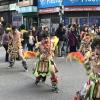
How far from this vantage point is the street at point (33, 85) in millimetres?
11523

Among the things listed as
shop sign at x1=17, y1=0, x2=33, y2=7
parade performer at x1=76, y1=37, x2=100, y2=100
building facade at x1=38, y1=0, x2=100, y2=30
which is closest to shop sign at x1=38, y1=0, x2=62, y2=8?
building facade at x1=38, y1=0, x2=100, y2=30

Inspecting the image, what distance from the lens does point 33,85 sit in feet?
43.7

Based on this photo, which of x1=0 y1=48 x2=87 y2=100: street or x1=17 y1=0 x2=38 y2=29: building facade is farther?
x1=17 y1=0 x2=38 y2=29: building facade

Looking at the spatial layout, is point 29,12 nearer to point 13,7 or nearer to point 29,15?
point 29,15

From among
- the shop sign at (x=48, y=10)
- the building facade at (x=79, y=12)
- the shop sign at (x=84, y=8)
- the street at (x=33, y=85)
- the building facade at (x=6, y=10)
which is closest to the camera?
the street at (x=33, y=85)

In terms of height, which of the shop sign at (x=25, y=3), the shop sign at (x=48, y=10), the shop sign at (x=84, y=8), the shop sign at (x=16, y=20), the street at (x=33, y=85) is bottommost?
the shop sign at (x=16, y=20)

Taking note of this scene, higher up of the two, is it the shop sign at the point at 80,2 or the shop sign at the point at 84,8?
the shop sign at the point at 80,2

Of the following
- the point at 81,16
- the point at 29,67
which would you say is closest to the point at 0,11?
the point at 81,16

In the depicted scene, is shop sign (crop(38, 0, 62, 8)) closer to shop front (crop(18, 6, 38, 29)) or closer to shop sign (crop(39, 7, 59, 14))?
shop sign (crop(39, 7, 59, 14))

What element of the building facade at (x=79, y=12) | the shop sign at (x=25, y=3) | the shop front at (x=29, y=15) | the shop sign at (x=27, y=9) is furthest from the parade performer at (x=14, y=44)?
the shop sign at (x=25, y=3)

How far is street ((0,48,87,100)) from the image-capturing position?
1152 cm

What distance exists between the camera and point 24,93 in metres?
12.0

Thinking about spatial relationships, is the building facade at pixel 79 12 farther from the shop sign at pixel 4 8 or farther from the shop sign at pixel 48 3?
the shop sign at pixel 4 8

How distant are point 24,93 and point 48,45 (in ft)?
4.67
